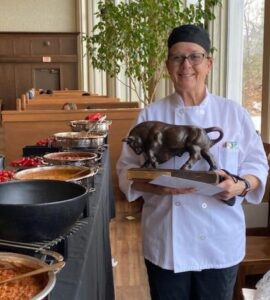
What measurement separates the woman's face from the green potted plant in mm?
2464

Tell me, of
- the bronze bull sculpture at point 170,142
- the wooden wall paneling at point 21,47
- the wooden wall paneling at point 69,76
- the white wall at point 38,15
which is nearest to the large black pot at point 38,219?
the bronze bull sculpture at point 170,142

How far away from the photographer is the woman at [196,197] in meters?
1.42

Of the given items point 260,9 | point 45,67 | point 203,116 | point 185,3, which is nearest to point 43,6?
point 45,67

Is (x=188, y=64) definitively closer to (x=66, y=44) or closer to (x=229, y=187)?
(x=229, y=187)

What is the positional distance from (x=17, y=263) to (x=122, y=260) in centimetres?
257

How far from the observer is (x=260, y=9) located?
10.1 ft

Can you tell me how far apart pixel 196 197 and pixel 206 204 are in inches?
1.6

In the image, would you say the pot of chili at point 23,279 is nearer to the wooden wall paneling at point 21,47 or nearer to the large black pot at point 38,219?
the large black pot at point 38,219

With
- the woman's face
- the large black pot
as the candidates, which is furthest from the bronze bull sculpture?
the large black pot

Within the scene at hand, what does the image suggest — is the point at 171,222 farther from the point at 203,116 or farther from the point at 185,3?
the point at 185,3

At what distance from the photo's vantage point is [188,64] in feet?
4.56

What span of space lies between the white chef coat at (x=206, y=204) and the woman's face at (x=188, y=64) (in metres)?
0.09

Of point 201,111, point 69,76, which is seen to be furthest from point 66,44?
point 201,111

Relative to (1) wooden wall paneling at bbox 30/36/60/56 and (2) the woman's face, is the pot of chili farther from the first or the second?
(1) wooden wall paneling at bbox 30/36/60/56
